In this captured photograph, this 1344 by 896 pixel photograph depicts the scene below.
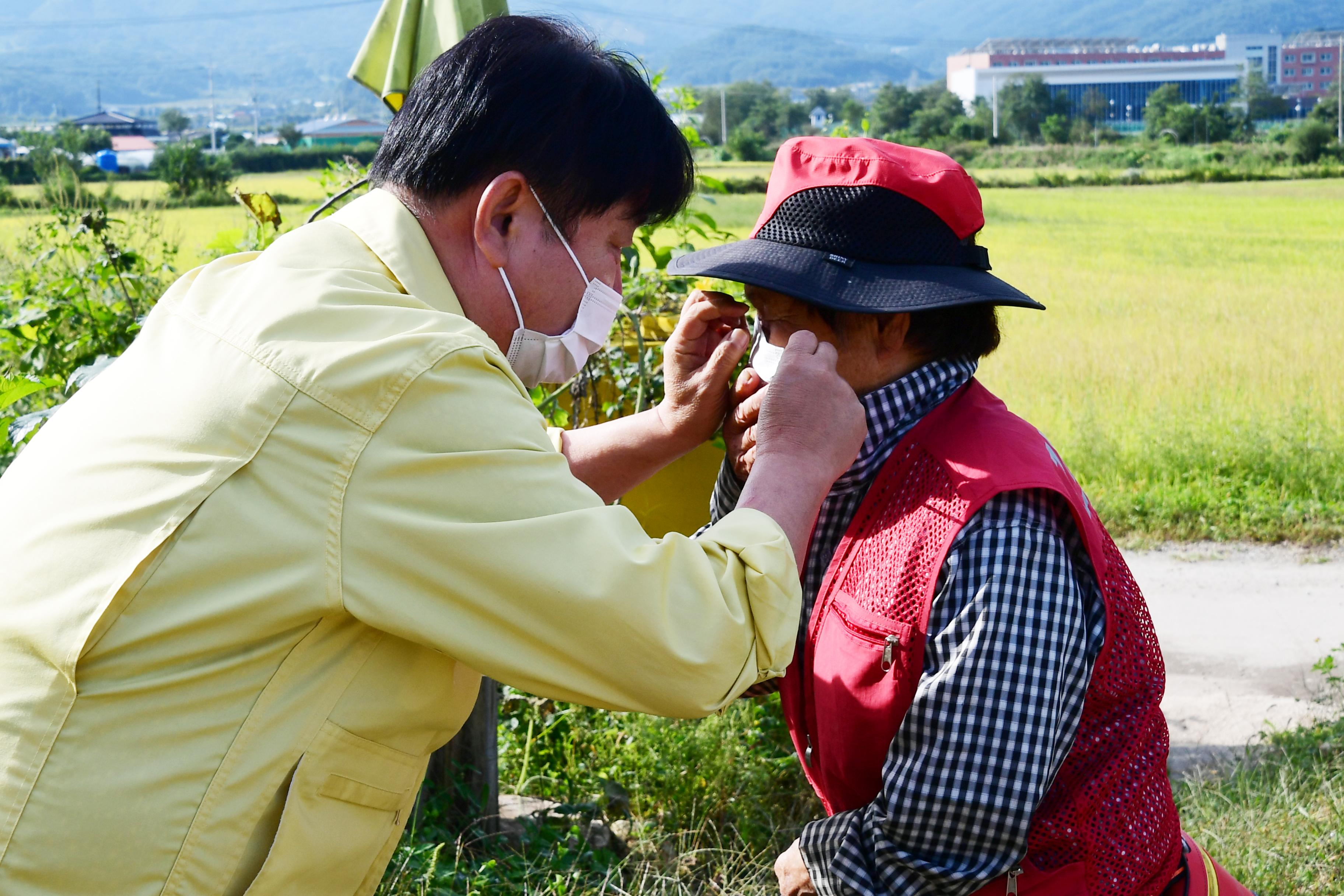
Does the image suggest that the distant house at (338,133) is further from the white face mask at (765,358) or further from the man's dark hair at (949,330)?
the man's dark hair at (949,330)

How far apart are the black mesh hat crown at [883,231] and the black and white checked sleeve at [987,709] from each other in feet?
1.55

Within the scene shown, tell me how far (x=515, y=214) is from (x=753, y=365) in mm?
576

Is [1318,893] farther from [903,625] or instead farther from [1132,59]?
[1132,59]

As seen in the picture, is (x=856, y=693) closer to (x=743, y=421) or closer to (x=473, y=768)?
(x=743, y=421)

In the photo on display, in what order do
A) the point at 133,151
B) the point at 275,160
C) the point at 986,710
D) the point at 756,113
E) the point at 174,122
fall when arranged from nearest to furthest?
the point at 986,710, the point at 275,160, the point at 756,113, the point at 133,151, the point at 174,122

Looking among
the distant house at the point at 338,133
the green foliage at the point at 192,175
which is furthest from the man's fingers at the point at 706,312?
the distant house at the point at 338,133

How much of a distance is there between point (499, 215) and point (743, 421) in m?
0.62

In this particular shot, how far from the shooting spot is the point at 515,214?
1.75 metres

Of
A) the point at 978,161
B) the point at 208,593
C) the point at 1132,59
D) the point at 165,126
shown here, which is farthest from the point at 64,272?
the point at 1132,59

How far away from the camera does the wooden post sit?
3.30m

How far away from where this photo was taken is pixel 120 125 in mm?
104562

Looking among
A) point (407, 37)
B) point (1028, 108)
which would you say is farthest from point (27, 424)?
point (1028, 108)

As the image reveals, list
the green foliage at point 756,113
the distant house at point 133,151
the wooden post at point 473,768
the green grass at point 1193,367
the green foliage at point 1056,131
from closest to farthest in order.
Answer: the wooden post at point 473,768, the green grass at point 1193,367, the green foliage at point 1056,131, the distant house at point 133,151, the green foliage at point 756,113

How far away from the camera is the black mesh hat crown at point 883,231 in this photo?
6.41ft
